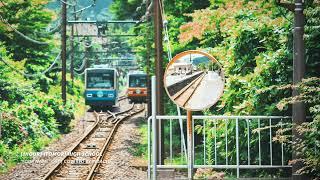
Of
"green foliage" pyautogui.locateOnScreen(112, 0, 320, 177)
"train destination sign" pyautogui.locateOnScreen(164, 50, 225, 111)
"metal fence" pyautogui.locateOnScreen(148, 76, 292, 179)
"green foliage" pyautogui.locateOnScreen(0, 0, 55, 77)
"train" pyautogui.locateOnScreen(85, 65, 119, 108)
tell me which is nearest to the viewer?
"train destination sign" pyautogui.locateOnScreen(164, 50, 225, 111)

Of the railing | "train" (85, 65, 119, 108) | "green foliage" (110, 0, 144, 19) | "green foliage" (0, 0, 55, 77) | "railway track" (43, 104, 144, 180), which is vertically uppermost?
"green foliage" (110, 0, 144, 19)

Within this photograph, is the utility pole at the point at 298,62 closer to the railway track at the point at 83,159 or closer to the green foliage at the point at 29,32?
the railway track at the point at 83,159

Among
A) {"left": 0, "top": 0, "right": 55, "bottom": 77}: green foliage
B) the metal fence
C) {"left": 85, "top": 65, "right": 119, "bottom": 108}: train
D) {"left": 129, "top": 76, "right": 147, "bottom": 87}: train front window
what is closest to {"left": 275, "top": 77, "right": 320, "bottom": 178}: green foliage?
the metal fence

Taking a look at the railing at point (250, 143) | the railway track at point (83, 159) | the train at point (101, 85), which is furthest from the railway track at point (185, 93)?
the train at point (101, 85)

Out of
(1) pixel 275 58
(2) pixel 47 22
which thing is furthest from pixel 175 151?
(2) pixel 47 22

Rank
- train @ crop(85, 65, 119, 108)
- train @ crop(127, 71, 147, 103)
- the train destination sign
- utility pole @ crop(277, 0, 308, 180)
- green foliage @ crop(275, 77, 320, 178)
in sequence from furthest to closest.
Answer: train @ crop(127, 71, 147, 103) < train @ crop(85, 65, 119, 108) < utility pole @ crop(277, 0, 308, 180) < green foliage @ crop(275, 77, 320, 178) < the train destination sign

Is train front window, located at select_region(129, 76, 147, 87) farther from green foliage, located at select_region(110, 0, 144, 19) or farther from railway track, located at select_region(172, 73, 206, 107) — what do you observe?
railway track, located at select_region(172, 73, 206, 107)

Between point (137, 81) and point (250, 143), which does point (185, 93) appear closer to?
point (250, 143)

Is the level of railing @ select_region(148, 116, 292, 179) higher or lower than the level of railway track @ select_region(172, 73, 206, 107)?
lower

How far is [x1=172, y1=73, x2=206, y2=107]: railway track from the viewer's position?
5910mm

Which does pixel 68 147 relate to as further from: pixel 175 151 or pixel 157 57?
pixel 157 57

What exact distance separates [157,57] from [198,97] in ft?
22.9

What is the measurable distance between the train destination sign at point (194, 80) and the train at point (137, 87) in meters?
37.0

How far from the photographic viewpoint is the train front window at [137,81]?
4338cm
